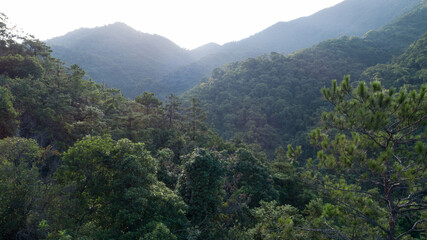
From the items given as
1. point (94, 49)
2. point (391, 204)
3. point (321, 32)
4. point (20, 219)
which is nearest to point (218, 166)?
point (391, 204)

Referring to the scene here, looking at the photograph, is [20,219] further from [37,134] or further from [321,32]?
[321,32]

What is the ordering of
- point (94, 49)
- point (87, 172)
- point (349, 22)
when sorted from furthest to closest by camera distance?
point (349, 22), point (94, 49), point (87, 172)

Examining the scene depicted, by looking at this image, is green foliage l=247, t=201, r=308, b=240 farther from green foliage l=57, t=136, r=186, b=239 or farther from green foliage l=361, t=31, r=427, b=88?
green foliage l=361, t=31, r=427, b=88

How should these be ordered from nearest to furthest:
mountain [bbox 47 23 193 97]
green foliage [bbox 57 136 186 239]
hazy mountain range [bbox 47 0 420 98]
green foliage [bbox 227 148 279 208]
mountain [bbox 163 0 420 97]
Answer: green foliage [bbox 57 136 186 239], green foliage [bbox 227 148 279 208], mountain [bbox 47 23 193 97], hazy mountain range [bbox 47 0 420 98], mountain [bbox 163 0 420 97]

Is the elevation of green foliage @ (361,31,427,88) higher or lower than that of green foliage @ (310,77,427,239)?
lower

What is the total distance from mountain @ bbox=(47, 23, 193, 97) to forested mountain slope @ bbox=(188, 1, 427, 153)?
37416mm

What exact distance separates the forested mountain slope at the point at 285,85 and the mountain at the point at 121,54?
37416mm

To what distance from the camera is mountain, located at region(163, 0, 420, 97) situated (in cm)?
11645

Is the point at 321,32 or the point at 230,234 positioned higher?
the point at 321,32

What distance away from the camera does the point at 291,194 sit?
57.4 ft

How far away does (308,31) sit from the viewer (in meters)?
151

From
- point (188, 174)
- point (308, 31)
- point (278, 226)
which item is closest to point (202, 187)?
point (188, 174)

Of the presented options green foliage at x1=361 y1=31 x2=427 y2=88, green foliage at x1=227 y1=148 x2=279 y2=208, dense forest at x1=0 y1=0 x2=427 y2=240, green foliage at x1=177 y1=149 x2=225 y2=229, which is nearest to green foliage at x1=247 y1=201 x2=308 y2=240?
dense forest at x1=0 y1=0 x2=427 y2=240

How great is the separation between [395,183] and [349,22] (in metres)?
169
